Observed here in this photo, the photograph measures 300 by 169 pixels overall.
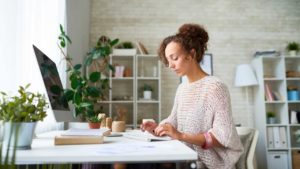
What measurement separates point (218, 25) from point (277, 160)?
2.34 meters

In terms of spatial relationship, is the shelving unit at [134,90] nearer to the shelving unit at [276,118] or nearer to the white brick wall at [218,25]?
the white brick wall at [218,25]

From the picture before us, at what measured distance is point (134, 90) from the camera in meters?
4.23

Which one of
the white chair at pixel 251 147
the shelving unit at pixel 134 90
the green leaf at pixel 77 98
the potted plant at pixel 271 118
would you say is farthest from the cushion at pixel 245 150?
the potted plant at pixel 271 118

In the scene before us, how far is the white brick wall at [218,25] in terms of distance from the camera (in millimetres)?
4664

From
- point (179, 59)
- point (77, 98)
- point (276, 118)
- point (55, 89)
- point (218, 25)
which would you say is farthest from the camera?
point (218, 25)

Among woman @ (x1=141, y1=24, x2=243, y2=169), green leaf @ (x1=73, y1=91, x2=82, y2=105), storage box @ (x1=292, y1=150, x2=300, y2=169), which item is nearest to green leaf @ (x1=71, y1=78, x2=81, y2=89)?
green leaf @ (x1=73, y1=91, x2=82, y2=105)

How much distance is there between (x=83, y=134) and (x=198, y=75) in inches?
32.4

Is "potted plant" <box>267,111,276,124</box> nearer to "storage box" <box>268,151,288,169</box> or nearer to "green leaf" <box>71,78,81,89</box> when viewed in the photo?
"storage box" <box>268,151,288,169</box>

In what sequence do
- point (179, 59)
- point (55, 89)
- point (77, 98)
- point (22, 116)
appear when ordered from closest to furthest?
point (22, 116)
point (55, 89)
point (179, 59)
point (77, 98)

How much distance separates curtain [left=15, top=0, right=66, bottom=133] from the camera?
205cm

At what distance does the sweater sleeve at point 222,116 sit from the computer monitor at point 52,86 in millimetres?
844

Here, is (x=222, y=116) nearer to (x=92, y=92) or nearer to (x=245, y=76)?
(x=92, y=92)

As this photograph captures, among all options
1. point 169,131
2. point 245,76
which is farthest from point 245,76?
point 169,131

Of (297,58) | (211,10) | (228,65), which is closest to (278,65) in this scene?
(297,58)
